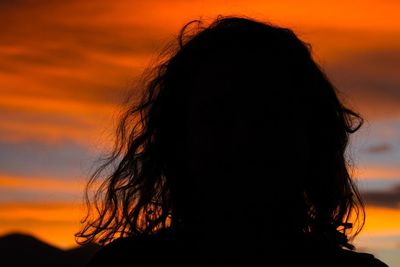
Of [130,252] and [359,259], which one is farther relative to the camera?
[359,259]

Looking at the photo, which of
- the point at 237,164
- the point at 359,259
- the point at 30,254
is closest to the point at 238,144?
the point at 237,164

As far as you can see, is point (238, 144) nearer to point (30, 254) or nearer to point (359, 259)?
point (359, 259)

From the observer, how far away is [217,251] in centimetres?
505

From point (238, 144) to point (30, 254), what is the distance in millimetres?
123113

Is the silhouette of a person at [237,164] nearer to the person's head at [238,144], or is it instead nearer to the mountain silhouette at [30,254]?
the person's head at [238,144]

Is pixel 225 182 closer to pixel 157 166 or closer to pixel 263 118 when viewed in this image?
pixel 263 118

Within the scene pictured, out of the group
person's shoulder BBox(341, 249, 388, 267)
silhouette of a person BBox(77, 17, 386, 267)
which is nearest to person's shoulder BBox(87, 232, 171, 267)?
silhouette of a person BBox(77, 17, 386, 267)

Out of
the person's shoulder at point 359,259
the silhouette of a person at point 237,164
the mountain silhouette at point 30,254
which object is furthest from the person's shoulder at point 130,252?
the mountain silhouette at point 30,254

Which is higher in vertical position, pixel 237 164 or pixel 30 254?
pixel 30 254

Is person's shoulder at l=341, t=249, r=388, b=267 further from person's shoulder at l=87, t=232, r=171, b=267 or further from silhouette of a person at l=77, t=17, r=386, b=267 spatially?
person's shoulder at l=87, t=232, r=171, b=267

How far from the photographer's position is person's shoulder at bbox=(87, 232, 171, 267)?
17.4 feet

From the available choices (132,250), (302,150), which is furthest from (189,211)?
(302,150)

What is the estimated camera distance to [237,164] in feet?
16.1

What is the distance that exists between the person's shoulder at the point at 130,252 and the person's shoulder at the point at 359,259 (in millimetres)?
1045
